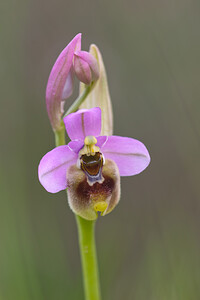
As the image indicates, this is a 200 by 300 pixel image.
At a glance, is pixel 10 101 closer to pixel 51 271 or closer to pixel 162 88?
pixel 162 88

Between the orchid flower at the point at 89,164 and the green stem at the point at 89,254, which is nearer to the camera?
the orchid flower at the point at 89,164

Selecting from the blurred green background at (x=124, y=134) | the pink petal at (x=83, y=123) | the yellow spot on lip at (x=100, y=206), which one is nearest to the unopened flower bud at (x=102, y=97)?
the pink petal at (x=83, y=123)

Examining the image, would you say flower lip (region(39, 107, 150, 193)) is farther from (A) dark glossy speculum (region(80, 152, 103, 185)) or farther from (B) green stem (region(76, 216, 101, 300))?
(B) green stem (region(76, 216, 101, 300))

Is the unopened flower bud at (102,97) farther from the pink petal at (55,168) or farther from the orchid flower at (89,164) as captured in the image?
the pink petal at (55,168)

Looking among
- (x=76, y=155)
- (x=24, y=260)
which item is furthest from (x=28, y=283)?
(x=76, y=155)

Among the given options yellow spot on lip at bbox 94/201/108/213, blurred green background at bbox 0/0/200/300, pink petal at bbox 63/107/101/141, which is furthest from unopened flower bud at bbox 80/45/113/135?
blurred green background at bbox 0/0/200/300

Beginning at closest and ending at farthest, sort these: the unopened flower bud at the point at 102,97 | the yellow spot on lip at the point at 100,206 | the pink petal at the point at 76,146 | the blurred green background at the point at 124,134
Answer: the yellow spot on lip at the point at 100,206
the pink petal at the point at 76,146
the unopened flower bud at the point at 102,97
the blurred green background at the point at 124,134

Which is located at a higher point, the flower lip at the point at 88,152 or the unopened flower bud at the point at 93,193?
the flower lip at the point at 88,152
